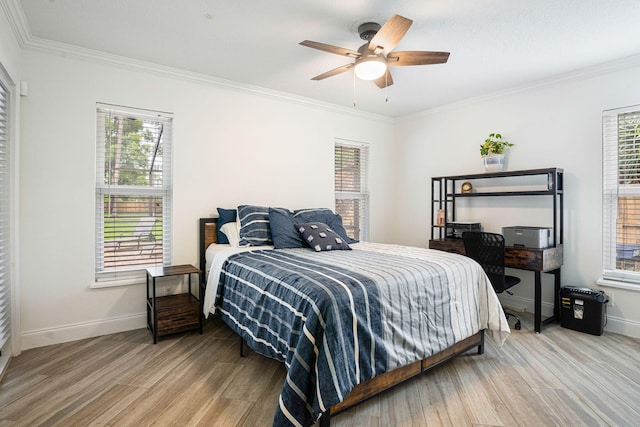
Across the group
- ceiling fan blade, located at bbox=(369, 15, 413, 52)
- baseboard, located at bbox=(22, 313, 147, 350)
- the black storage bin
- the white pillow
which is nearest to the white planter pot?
the black storage bin

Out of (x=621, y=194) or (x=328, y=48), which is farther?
(x=621, y=194)

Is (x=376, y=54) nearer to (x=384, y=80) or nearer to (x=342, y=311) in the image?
(x=384, y=80)

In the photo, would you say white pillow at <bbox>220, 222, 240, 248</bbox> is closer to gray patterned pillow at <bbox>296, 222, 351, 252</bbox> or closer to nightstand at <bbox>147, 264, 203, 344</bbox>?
nightstand at <bbox>147, 264, 203, 344</bbox>

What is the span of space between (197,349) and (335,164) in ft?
9.28

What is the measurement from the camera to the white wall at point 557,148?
3.18 metres

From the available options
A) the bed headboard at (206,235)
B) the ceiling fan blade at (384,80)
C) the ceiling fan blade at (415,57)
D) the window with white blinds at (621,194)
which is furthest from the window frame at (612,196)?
the bed headboard at (206,235)

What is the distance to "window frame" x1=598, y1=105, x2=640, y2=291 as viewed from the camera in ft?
10.4

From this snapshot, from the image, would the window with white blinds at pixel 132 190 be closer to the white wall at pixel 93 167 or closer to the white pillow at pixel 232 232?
the white wall at pixel 93 167

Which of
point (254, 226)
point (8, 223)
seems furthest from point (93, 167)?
point (254, 226)

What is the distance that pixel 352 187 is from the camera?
4.84 meters

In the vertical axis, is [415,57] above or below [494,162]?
above

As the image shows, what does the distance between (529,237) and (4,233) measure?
4.35 m

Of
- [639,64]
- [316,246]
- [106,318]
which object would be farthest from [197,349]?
[639,64]

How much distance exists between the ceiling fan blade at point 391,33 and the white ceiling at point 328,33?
0.70 feet
